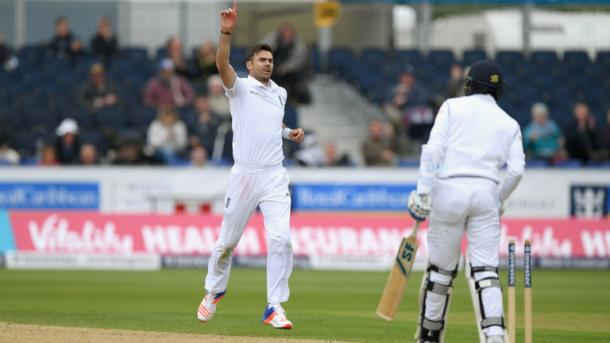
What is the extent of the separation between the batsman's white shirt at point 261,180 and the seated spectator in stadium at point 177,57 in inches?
543

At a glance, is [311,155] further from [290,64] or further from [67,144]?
[67,144]

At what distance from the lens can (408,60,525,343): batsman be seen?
910 cm

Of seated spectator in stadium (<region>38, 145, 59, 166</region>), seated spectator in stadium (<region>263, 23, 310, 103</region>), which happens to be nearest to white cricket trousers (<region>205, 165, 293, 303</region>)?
seated spectator in stadium (<region>38, 145, 59, 166</region>)

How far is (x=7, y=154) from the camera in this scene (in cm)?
2206

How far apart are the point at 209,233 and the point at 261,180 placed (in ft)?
30.5

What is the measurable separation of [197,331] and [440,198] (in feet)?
11.0

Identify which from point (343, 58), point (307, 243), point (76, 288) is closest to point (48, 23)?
point (343, 58)

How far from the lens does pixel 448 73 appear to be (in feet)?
85.3

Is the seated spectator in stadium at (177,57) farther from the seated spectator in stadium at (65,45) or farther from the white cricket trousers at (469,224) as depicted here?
the white cricket trousers at (469,224)

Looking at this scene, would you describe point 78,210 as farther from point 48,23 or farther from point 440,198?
point 440,198

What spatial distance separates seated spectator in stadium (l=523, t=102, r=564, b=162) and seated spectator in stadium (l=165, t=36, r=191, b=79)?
22.7 feet

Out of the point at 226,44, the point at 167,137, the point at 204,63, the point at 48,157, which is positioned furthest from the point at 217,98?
the point at 226,44

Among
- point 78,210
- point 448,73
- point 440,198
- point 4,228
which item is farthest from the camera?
point 448,73

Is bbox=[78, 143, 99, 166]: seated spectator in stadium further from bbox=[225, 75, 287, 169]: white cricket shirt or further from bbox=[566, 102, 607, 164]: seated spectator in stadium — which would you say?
bbox=[225, 75, 287, 169]: white cricket shirt
